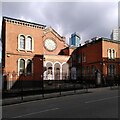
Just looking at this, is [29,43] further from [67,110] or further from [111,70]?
[67,110]

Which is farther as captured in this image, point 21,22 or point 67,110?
point 21,22

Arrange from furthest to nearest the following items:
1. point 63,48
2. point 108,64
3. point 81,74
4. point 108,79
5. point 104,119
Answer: point 63,48 → point 81,74 → point 108,64 → point 108,79 → point 104,119

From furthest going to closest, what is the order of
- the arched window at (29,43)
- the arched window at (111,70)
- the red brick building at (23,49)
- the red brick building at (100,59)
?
the arched window at (111,70) < the red brick building at (100,59) < the arched window at (29,43) < the red brick building at (23,49)

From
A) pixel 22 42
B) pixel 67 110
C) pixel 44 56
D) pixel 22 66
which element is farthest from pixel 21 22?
pixel 67 110

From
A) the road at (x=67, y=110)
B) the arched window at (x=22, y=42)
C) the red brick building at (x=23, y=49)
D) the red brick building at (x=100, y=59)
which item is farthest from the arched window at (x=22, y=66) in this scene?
the road at (x=67, y=110)

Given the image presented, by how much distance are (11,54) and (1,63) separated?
88.8 inches

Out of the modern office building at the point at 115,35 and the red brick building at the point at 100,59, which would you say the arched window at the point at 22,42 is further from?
the modern office building at the point at 115,35

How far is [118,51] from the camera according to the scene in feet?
160

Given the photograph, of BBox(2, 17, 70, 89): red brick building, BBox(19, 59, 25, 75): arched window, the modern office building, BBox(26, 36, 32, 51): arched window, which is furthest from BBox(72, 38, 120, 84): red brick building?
BBox(19, 59, 25, 75): arched window

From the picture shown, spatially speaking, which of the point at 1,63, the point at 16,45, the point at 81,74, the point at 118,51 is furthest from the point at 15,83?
the point at 118,51

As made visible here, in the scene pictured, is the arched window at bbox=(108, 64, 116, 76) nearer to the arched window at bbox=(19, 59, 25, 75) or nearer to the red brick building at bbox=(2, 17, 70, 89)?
the red brick building at bbox=(2, 17, 70, 89)

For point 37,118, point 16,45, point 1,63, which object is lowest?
point 37,118

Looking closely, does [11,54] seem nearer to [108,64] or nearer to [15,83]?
[15,83]

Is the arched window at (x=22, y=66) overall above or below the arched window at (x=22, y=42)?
below
